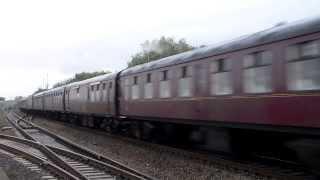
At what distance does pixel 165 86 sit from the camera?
16.7 metres

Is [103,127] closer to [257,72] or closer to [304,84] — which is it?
[257,72]

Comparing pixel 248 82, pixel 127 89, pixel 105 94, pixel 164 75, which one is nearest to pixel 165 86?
pixel 164 75

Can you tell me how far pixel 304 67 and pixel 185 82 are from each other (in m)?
5.60

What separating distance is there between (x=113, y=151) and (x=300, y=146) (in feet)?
25.7

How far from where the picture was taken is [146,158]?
14.7 m

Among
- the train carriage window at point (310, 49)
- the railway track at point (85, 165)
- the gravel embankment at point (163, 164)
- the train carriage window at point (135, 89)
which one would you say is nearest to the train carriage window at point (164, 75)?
the gravel embankment at point (163, 164)

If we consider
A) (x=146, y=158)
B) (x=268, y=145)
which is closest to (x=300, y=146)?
(x=268, y=145)

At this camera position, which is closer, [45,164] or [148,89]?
[45,164]

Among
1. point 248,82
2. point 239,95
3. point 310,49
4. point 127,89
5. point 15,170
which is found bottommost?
point 15,170

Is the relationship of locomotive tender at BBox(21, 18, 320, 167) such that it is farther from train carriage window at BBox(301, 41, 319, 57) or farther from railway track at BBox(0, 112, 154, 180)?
railway track at BBox(0, 112, 154, 180)

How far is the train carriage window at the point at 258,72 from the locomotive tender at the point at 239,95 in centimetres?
2

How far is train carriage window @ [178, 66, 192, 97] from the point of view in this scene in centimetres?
1507

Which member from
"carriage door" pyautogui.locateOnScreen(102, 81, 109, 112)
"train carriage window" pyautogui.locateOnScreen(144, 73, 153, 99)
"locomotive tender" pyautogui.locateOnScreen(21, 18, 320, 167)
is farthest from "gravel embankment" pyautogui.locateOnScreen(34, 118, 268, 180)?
"carriage door" pyautogui.locateOnScreen(102, 81, 109, 112)

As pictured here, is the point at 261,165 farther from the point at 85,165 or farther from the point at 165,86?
the point at 165,86
